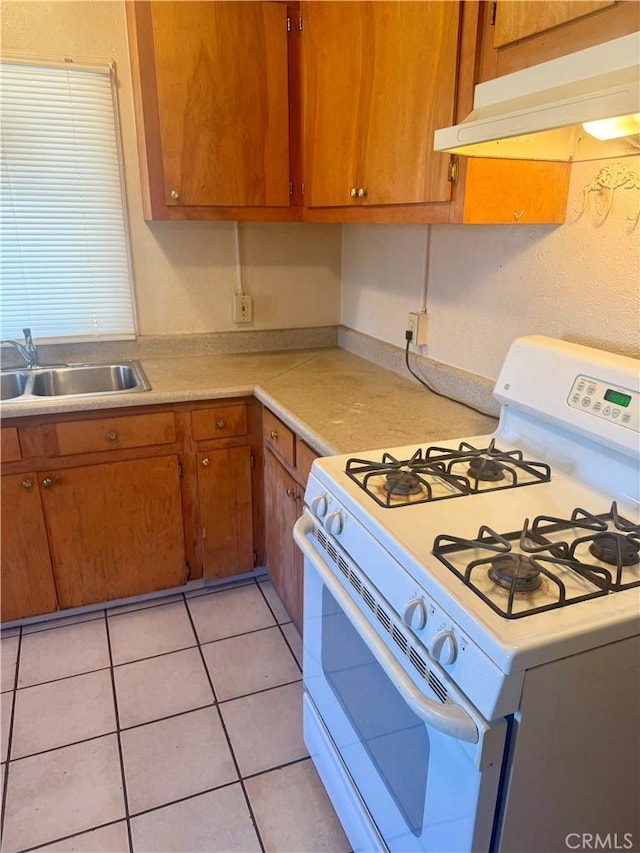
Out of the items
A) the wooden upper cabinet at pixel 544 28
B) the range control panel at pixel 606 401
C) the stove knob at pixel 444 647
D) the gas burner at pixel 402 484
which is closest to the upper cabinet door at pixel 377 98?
the wooden upper cabinet at pixel 544 28

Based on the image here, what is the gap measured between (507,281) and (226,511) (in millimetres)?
1328

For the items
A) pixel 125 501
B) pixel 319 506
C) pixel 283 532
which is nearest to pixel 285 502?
pixel 283 532

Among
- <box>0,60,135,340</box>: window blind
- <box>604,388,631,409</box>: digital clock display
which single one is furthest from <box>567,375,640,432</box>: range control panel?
<box>0,60,135,340</box>: window blind

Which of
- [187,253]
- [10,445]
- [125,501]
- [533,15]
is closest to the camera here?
[533,15]

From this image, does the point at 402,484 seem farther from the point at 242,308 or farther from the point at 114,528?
the point at 242,308

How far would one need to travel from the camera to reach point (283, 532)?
6.73 feet

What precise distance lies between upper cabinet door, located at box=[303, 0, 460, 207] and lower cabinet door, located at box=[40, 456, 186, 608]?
1.17m

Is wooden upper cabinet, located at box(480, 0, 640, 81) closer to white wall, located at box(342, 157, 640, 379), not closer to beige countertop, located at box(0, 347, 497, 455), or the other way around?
white wall, located at box(342, 157, 640, 379)

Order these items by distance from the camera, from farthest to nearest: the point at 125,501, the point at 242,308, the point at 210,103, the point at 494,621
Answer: the point at 242,308
the point at 125,501
the point at 210,103
the point at 494,621

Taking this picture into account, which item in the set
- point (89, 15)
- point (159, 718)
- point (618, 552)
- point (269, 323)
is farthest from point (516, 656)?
point (89, 15)

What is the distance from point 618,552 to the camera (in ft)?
2.96

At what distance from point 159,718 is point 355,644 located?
0.94m

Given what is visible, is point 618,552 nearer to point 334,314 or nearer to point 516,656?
point 516,656

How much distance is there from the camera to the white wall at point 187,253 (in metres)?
2.08
